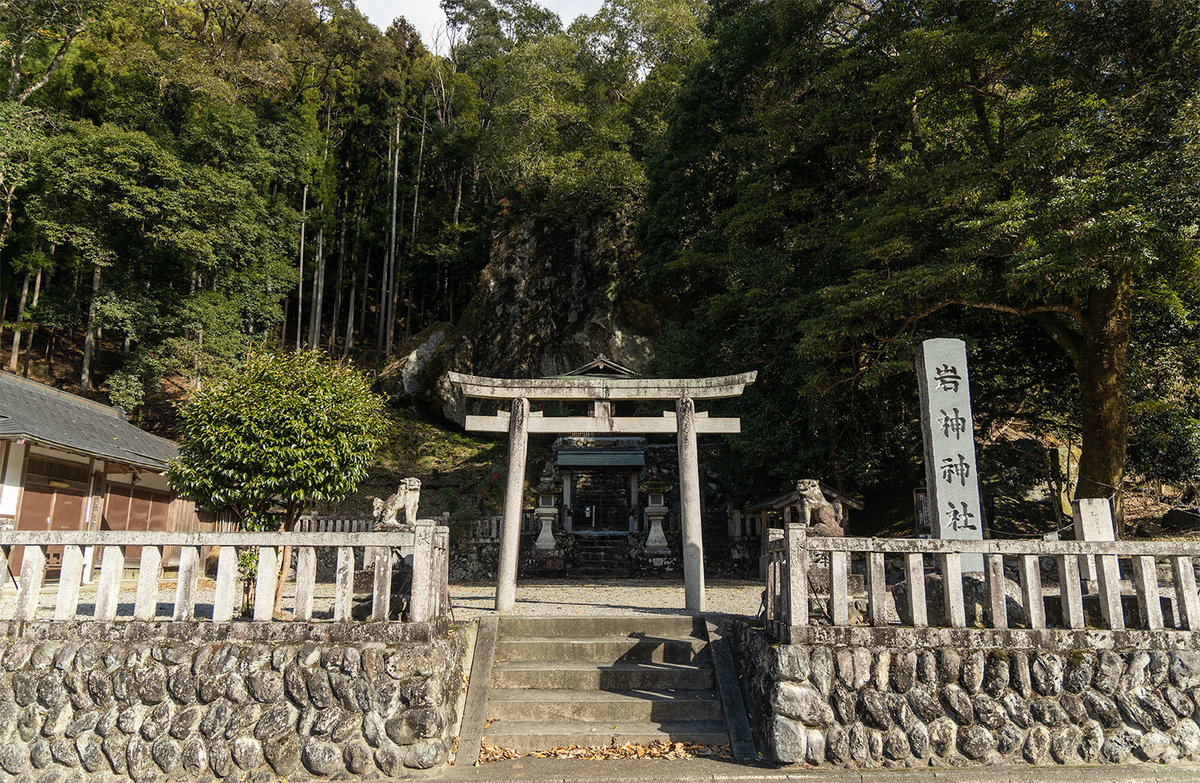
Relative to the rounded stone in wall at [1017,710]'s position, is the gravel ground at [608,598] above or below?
above

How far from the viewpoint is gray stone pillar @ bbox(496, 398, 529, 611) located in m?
8.73

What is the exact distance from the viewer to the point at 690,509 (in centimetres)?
921

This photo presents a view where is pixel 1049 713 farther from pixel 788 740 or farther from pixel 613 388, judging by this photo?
pixel 613 388

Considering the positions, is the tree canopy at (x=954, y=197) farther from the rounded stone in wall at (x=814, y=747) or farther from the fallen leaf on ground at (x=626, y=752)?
the fallen leaf on ground at (x=626, y=752)

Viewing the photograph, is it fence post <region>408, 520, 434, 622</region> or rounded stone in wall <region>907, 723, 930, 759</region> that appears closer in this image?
rounded stone in wall <region>907, 723, 930, 759</region>

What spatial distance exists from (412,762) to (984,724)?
15.9 ft

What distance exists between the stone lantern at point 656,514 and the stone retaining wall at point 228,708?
11.9 meters

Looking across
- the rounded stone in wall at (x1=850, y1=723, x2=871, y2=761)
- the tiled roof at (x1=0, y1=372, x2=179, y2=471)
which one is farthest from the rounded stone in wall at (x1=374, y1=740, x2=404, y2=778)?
the tiled roof at (x1=0, y1=372, x2=179, y2=471)

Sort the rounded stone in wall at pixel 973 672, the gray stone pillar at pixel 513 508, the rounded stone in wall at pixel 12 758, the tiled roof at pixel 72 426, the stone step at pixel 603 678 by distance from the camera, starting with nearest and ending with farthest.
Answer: the rounded stone in wall at pixel 973 672, the rounded stone in wall at pixel 12 758, the stone step at pixel 603 678, the gray stone pillar at pixel 513 508, the tiled roof at pixel 72 426

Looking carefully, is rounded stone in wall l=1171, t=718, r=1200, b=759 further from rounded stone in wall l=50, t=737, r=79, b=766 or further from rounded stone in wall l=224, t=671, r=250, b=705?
rounded stone in wall l=50, t=737, r=79, b=766

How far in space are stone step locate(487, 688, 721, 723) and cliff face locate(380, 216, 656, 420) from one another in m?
19.9

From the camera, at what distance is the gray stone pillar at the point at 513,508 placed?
8727 millimetres

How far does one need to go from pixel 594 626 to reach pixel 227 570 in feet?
12.7

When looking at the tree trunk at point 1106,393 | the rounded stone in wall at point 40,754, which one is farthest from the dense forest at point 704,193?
the rounded stone in wall at point 40,754
